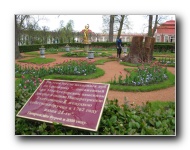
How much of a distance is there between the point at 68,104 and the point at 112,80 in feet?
2.56

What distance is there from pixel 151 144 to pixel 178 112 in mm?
613

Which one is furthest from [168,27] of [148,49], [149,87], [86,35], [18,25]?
[18,25]

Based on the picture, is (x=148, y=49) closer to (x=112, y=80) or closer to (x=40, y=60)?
(x=112, y=80)

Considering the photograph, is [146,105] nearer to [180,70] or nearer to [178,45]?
[180,70]

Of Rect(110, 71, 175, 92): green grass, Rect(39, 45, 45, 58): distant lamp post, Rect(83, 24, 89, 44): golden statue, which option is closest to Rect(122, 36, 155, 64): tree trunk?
Rect(110, 71, 175, 92): green grass

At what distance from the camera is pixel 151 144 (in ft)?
10.6

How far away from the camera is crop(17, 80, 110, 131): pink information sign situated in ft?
9.85

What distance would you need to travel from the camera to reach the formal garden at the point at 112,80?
10.1 ft

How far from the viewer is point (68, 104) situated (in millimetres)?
3191

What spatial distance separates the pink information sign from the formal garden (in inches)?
4.9

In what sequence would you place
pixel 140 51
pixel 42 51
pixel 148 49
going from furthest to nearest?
pixel 140 51 → pixel 148 49 → pixel 42 51
